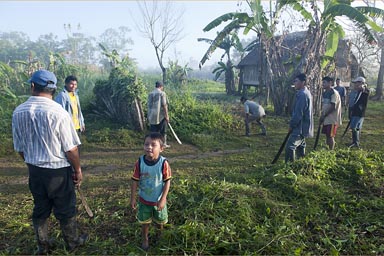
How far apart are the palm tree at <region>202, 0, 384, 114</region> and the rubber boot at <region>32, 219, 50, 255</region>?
913 cm

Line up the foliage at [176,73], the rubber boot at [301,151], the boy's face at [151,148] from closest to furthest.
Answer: the boy's face at [151,148] → the rubber boot at [301,151] → the foliage at [176,73]

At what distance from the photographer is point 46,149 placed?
8.71 ft

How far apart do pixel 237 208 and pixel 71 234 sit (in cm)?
184

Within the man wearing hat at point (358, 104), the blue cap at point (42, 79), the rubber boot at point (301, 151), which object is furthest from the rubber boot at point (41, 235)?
the man wearing hat at point (358, 104)

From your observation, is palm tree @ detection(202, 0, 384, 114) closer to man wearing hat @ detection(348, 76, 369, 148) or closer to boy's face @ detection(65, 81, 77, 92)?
man wearing hat @ detection(348, 76, 369, 148)

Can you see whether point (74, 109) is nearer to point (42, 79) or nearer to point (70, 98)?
point (70, 98)

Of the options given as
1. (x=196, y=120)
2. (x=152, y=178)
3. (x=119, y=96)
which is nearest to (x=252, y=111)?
(x=196, y=120)

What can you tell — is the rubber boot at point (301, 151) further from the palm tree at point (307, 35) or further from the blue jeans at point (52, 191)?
the palm tree at point (307, 35)

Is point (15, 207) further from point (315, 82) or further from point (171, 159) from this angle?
point (315, 82)

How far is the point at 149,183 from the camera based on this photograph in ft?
9.34

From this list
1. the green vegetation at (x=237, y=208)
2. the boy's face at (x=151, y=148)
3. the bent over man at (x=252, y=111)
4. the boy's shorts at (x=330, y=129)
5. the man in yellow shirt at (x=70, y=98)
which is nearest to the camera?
the boy's face at (x=151, y=148)

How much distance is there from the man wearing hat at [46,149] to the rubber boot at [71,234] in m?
0.01

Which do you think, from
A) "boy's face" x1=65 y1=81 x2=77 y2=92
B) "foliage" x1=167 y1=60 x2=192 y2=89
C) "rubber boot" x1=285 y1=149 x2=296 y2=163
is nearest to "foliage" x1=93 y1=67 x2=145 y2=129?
"boy's face" x1=65 y1=81 x2=77 y2=92

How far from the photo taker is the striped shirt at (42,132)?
261cm
